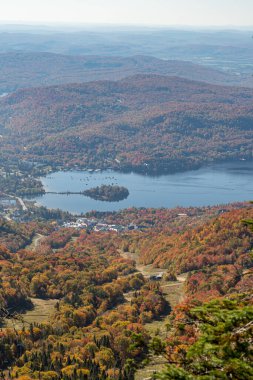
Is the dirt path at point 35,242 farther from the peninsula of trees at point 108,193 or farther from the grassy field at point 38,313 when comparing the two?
the peninsula of trees at point 108,193

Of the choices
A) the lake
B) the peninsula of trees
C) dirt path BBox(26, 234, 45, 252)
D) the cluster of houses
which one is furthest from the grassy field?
the peninsula of trees

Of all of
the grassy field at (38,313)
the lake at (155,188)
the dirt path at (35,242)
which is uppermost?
the grassy field at (38,313)

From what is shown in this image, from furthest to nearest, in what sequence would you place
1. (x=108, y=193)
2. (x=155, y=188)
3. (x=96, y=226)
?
(x=155, y=188) < (x=108, y=193) < (x=96, y=226)

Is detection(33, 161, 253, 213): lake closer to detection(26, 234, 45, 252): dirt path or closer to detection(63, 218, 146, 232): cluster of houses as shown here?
detection(63, 218, 146, 232): cluster of houses

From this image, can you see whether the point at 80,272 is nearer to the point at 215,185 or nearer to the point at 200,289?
the point at 200,289

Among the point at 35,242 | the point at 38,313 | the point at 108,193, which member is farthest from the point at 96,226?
the point at 38,313

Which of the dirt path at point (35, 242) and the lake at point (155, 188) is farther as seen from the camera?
the lake at point (155, 188)

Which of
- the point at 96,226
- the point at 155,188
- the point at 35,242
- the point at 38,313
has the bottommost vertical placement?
the point at 155,188

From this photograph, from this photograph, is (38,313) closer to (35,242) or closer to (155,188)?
(35,242)

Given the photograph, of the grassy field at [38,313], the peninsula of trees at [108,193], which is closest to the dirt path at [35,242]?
the grassy field at [38,313]
